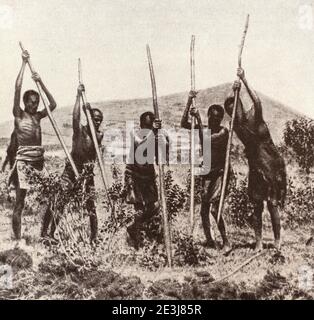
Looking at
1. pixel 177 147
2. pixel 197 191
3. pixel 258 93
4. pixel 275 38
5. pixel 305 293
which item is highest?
pixel 275 38

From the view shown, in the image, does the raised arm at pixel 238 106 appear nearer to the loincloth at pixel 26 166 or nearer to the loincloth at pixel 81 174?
the loincloth at pixel 81 174

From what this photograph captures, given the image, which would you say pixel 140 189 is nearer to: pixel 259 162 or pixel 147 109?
pixel 147 109

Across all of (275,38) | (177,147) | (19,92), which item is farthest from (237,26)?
(19,92)

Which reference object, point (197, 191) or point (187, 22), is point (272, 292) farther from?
point (187, 22)

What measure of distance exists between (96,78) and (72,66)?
33cm

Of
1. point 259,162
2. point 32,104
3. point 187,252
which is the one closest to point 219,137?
point 259,162

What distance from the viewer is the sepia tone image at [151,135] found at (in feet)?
21.1

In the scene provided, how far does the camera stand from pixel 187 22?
6.47 m

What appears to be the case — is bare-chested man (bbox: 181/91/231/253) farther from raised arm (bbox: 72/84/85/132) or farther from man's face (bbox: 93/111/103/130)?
raised arm (bbox: 72/84/85/132)

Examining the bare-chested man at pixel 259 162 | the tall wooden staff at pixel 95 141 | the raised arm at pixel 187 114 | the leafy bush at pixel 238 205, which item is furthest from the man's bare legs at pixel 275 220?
the tall wooden staff at pixel 95 141

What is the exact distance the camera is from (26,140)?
6.52 m

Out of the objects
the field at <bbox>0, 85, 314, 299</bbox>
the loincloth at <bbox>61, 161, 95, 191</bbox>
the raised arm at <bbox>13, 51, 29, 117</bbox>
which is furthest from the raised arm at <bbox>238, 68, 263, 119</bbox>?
the raised arm at <bbox>13, 51, 29, 117</bbox>

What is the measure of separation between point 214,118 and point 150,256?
1841 mm

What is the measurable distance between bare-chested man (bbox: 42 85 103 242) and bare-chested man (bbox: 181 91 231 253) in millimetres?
1127
